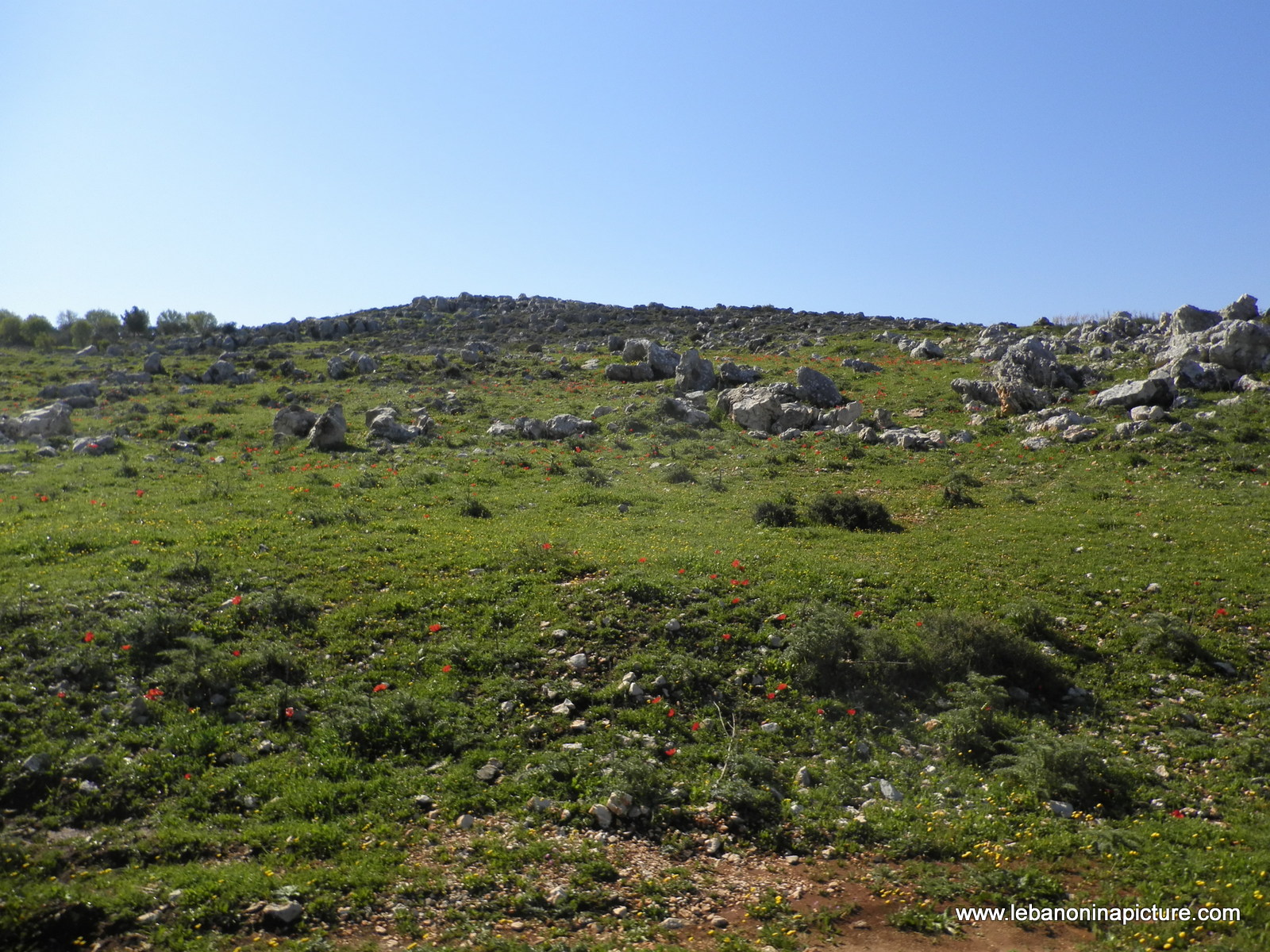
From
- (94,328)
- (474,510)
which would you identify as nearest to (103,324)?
(94,328)

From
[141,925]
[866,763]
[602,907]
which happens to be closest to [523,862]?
[602,907]

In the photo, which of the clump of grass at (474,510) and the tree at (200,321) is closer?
the clump of grass at (474,510)

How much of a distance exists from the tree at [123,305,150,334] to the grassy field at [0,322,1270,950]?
81.8 meters

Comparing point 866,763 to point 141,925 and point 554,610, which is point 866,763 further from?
point 141,925

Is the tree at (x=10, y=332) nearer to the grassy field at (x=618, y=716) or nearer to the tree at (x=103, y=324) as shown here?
the tree at (x=103, y=324)

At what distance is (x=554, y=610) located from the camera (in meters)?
15.6

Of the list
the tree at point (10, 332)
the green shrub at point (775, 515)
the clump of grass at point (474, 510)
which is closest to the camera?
the green shrub at point (775, 515)

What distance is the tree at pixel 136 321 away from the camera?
91.6m

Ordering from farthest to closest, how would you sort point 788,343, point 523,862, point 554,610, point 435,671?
point 788,343, point 554,610, point 435,671, point 523,862

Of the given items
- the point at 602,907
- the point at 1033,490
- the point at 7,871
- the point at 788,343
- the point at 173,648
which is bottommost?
the point at 602,907

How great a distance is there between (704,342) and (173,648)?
192 feet

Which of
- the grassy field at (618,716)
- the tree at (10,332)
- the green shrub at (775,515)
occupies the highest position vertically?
the tree at (10,332)

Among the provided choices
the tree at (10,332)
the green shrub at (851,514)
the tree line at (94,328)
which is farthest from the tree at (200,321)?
the green shrub at (851,514)

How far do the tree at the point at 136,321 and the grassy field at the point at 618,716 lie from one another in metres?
81.8
